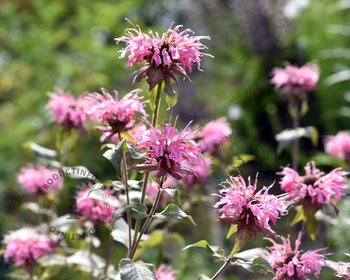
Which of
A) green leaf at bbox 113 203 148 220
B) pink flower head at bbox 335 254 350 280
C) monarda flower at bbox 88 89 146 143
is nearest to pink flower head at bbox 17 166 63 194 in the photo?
monarda flower at bbox 88 89 146 143

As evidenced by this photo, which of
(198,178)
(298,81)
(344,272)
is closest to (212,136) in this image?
(198,178)

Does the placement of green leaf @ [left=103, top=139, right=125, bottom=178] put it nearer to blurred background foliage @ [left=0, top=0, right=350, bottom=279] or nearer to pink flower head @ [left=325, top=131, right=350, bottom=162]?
pink flower head @ [left=325, top=131, right=350, bottom=162]

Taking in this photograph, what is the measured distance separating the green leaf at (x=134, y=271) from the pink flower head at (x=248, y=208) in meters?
0.18

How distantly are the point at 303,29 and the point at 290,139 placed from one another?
127 inches

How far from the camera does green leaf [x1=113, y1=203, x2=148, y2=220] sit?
49.5 inches

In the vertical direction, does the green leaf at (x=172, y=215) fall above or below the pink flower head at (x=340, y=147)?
below

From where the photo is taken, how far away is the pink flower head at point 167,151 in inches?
48.9

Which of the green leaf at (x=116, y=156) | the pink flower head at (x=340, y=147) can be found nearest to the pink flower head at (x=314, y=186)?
the green leaf at (x=116, y=156)

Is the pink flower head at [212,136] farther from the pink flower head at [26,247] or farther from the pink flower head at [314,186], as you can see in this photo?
the pink flower head at [26,247]

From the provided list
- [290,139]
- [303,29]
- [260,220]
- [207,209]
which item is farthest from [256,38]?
[260,220]

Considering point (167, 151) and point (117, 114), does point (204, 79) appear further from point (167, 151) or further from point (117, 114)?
point (167, 151)

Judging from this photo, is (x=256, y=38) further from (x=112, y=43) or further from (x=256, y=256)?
(x=256, y=256)

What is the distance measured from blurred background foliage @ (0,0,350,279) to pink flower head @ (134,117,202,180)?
2048mm

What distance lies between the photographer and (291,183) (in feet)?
5.12
